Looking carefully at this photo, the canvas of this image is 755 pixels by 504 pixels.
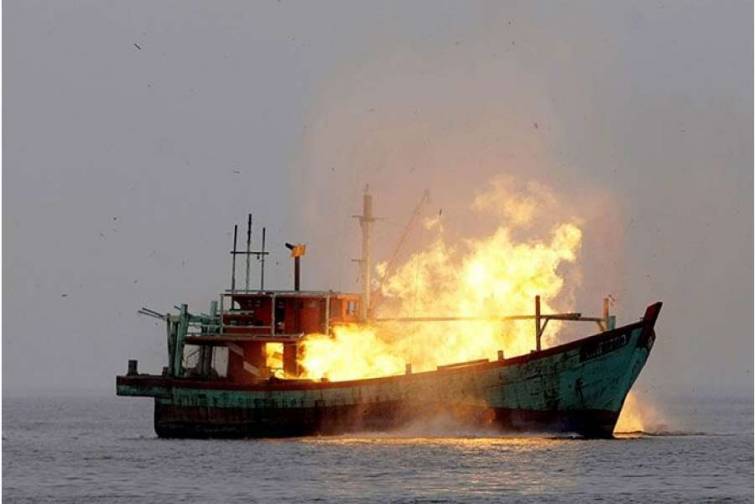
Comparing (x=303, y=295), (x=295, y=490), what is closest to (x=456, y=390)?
(x=303, y=295)

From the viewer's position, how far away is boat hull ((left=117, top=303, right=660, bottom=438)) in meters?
68.6

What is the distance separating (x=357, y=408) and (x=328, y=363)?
317 centimetres

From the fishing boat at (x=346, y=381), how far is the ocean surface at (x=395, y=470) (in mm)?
860

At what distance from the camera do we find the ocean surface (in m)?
56.8

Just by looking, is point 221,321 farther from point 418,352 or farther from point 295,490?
point 295,490

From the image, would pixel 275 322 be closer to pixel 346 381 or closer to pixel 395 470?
pixel 346 381

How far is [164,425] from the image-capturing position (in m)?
74.8

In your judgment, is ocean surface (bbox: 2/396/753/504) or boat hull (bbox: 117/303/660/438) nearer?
ocean surface (bbox: 2/396/753/504)

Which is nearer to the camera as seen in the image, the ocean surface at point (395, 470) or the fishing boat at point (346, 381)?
the ocean surface at point (395, 470)

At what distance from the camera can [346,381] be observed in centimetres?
6981

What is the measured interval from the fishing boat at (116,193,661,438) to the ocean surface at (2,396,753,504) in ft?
2.82

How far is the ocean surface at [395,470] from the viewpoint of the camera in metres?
56.8

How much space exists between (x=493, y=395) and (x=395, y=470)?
308 inches

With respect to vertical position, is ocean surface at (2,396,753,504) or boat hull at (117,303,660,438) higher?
boat hull at (117,303,660,438)
